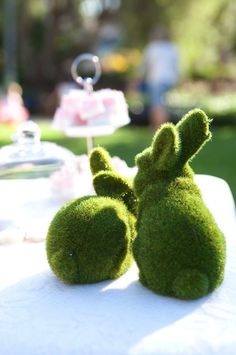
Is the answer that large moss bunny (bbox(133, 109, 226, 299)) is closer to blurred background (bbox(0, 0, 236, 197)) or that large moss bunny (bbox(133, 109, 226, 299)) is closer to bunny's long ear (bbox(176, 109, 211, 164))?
bunny's long ear (bbox(176, 109, 211, 164))

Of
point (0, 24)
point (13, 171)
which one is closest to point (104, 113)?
point (13, 171)

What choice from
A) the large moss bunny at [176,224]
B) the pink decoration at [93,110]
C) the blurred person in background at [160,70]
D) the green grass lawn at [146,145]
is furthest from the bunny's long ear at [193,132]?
the blurred person in background at [160,70]

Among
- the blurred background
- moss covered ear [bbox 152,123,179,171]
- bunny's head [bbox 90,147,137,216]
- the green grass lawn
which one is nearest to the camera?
moss covered ear [bbox 152,123,179,171]

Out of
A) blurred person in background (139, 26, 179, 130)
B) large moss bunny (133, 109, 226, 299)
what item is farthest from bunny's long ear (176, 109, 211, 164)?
blurred person in background (139, 26, 179, 130)

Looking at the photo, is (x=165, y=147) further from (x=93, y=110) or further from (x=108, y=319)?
(x=93, y=110)

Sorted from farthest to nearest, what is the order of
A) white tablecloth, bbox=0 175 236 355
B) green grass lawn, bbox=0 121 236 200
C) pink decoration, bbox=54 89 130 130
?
green grass lawn, bbox=0 121 236 200 → pink decoration, bbox=54 89 130 130 → white tablecloth, bbox=0 175 236 355

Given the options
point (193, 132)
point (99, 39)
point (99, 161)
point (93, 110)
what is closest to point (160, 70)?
point (93, 110)

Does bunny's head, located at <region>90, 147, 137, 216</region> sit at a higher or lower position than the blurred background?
higher
